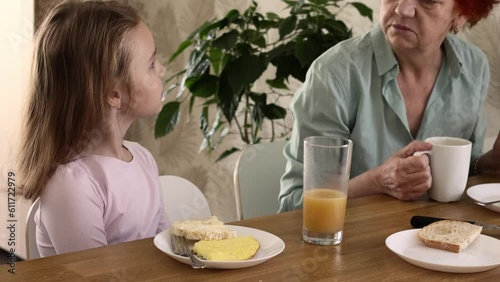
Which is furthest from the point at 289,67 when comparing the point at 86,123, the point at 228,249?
the point at 228,249

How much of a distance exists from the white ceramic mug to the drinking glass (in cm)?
36

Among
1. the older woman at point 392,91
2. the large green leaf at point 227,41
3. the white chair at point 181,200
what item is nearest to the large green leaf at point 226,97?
the large green leaf at point 227,41

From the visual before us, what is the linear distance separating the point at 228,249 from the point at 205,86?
168cm

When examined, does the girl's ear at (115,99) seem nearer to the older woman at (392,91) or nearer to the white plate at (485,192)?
the older woman at (392,91)

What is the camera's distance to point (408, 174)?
1.62 m

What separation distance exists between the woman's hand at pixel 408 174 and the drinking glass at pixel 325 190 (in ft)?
1.09

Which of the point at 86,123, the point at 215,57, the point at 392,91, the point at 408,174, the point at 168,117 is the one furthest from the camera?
the point at 168,117

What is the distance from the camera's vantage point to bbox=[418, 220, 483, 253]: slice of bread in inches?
51.4

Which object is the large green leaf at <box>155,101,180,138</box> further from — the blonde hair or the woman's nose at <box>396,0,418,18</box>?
the blonde hair

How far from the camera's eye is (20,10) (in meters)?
2.91

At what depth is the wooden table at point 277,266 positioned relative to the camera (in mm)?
1146

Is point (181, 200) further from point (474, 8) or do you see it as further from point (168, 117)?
point (168, 117)

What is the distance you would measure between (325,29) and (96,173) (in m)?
1.66

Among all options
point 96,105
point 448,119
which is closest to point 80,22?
point 96,105
